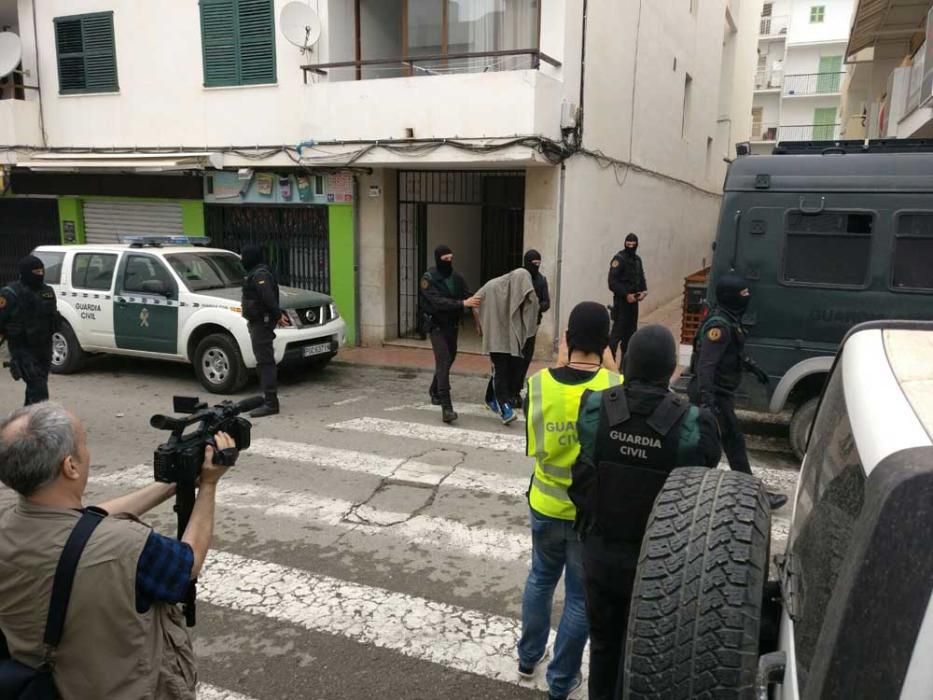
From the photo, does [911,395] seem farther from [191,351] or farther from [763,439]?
[191,351]

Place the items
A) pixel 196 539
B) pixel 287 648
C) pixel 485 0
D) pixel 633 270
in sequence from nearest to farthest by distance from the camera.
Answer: pixel 196 539
pixel 287 648
pixel 633 270
pixel 485 0

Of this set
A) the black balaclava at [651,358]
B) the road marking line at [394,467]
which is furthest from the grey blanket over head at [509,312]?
the black balaclava at [651,358]

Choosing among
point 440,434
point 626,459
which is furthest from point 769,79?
point 626,459

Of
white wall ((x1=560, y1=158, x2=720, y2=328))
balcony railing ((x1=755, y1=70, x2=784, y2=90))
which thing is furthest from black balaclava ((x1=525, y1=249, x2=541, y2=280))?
balcony railing ((x1=755, y1=70, x2=784, y2=90))

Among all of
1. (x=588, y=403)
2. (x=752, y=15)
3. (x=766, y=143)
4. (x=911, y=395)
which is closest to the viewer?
(x=911, y=395)

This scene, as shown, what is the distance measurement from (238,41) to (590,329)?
1115cm

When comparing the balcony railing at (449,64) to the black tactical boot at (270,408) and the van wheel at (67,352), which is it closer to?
the van wheel at (67,352)

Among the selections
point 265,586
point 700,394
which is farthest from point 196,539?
point 700,394

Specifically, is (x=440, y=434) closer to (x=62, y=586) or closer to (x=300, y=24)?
(x=62, y=586)

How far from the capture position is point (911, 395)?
1578mm

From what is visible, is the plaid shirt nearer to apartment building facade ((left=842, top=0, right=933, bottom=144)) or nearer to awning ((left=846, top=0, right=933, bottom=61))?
apartment building facade ((left=842, top=0, right=933, bottom=144))

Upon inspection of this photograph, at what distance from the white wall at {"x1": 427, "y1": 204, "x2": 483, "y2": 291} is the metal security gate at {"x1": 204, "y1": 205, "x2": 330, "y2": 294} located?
1.98 metres

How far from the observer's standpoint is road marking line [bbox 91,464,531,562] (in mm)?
4770

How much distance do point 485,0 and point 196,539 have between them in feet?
34.7
